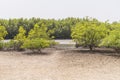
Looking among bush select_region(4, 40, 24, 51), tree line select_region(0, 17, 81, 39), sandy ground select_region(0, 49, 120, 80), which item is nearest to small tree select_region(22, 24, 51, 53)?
bush select_region(4, 40, 24, 51)

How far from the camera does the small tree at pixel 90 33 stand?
19.2 m

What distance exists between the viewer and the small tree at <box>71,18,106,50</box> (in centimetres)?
1923

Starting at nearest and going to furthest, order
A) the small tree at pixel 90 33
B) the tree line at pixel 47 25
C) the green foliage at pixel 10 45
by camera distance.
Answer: the small tree at pixel 90 33, the green foliage at pixel 10 45, the tree line at pixel 47 25

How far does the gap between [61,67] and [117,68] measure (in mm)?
A: 2502

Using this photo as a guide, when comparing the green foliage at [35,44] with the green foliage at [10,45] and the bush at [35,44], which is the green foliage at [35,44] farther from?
the green foliage at [10,45]

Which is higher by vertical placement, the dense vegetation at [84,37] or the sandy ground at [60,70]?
the dense vegetation at [84,37]

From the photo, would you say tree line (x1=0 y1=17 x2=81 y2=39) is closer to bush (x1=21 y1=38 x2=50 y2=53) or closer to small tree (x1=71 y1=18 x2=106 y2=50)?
small tree (x1=71 y1=18 x2=106 y2=50)

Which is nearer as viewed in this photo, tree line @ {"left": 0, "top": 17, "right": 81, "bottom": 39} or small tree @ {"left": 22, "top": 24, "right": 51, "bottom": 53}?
small tree @ {"left": 22, "top": 24, "right": 51, "bottom": 53}

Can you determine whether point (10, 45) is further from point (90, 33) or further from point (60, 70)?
point (60, 70)

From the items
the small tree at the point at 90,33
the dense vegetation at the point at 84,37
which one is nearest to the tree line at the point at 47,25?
the dense vegetation at the point at 84,37

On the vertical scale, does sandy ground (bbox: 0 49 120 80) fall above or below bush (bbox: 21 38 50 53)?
below

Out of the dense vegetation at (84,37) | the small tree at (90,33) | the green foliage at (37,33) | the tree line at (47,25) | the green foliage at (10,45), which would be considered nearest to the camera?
the dense vegetation at (84,37)

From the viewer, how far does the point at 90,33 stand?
1945 centimetres

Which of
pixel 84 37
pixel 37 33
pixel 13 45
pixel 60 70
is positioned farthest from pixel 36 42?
pixel 60 70
